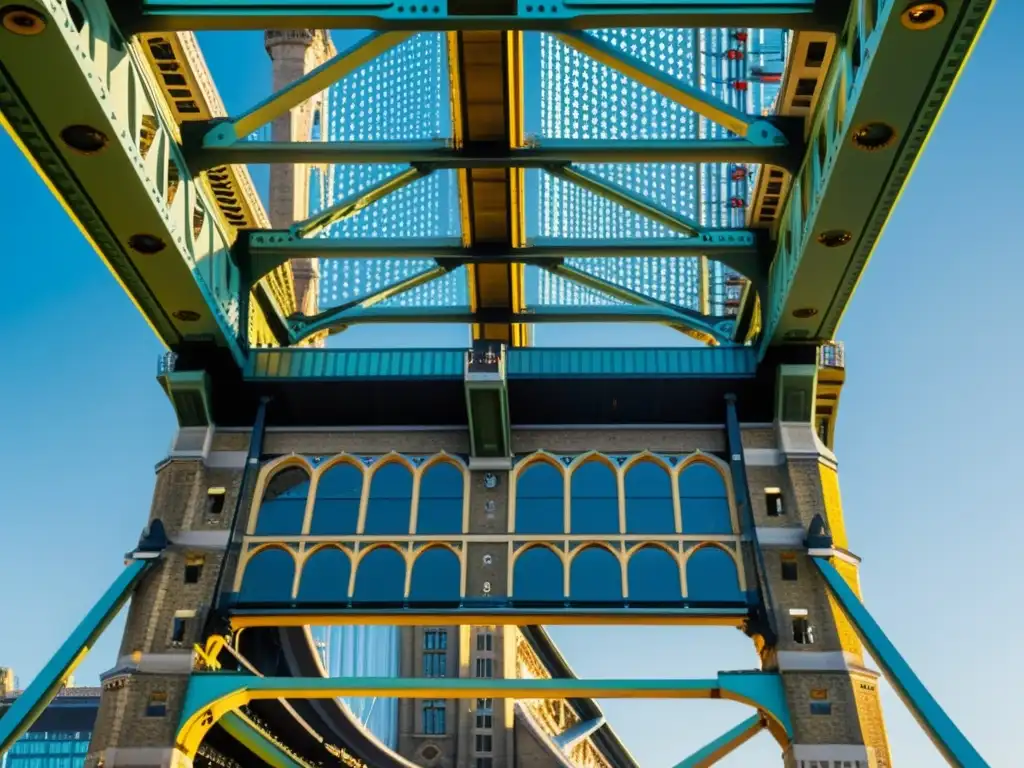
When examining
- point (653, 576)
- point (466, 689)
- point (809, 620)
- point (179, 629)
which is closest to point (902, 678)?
point (809, 620)

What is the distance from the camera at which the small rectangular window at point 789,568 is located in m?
27.5

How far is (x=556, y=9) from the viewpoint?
22.0 metres

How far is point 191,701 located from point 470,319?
1170 cm

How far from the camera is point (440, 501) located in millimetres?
29125

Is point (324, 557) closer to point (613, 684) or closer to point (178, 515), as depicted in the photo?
point (178, 515)

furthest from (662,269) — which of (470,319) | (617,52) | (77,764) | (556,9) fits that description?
(77,764)

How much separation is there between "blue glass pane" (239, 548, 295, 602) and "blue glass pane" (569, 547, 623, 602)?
18.2ft

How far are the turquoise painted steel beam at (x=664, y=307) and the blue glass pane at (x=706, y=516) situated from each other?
515cm

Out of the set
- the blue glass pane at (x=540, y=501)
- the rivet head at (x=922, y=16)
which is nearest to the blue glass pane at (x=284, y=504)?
the blue glass pane at (x=540, y=501)

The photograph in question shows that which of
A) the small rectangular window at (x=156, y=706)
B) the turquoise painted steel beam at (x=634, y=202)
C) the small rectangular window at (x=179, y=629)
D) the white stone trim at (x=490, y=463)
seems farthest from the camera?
the turquoise painted steel beam at (x=634, y=202)

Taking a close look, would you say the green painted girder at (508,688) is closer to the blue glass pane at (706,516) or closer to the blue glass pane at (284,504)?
the blue glass pane at (706,516)

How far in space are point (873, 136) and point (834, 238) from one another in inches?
130

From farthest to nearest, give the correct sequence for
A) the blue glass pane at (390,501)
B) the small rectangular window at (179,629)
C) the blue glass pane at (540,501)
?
1. the blue glass pane at (390,501)
2. the blue glass pane at (540,501)
3. the small rectangular window at (179,629)

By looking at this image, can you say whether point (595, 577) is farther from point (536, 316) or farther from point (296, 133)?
point (296, 133)
